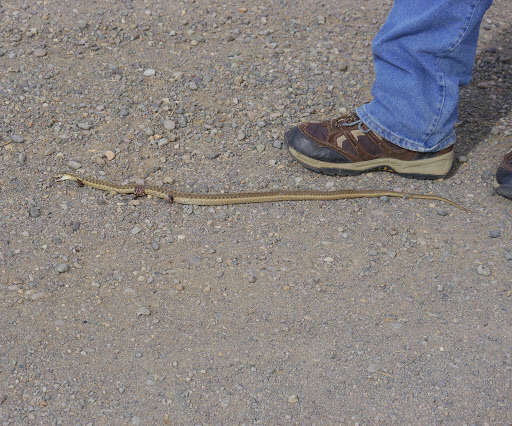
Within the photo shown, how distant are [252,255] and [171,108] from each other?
2.11 meters

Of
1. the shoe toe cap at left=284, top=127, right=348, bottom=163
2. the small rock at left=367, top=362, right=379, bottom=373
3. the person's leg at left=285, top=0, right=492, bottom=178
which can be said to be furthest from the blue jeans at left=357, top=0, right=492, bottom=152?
the small rock at left=367, top=362, right=379, bottom=373

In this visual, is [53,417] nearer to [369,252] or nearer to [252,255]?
[252,255]

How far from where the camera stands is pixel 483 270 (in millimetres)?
4020

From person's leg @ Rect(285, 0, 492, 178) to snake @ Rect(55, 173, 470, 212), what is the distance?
301 millimetres

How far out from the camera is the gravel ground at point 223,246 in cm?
325

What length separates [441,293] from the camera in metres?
3.87

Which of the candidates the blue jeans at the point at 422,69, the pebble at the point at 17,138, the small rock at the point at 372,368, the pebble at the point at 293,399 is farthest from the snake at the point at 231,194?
the pebble at the point at 293,399

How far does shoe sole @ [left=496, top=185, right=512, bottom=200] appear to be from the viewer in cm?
455

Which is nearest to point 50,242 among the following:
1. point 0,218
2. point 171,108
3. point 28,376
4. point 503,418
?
point 0,218

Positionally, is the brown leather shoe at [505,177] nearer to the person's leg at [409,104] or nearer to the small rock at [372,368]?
the person's leg at [409,104]

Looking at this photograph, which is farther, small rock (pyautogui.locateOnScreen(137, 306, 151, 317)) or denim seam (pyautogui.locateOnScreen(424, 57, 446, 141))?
denim seam (pyautogui.locateOnScreen(424, 57, 446, 141))

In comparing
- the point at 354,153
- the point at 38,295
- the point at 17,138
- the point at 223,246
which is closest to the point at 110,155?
the point at 17,138

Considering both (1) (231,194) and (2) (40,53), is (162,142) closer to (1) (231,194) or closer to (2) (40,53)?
(1) (231,194)

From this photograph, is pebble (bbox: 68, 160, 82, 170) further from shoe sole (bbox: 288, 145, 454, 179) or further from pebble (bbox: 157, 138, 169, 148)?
shoe sole (bbox: 288, 145, 454, 179)
